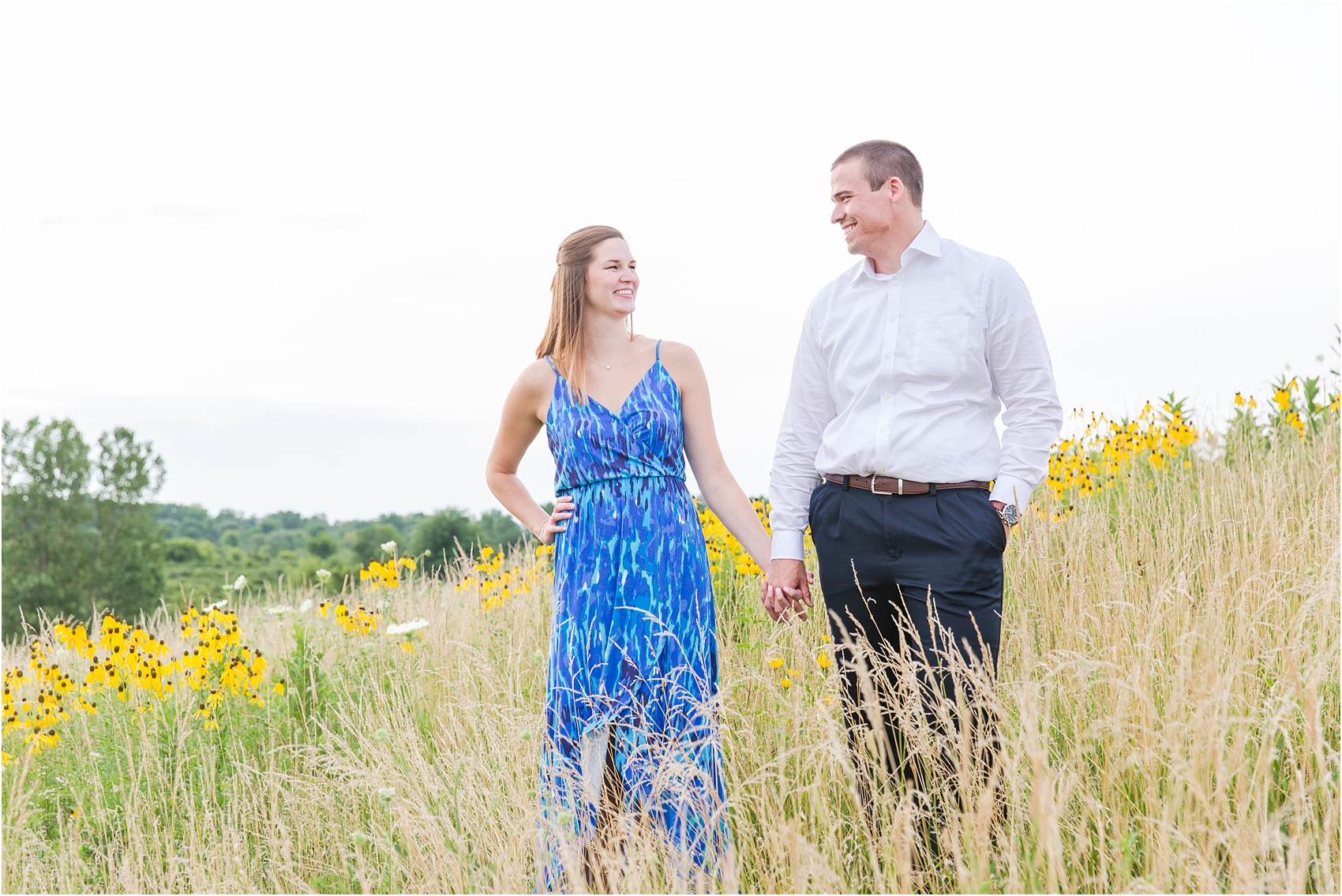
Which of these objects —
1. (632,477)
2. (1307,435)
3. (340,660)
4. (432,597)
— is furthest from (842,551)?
(1307,435)

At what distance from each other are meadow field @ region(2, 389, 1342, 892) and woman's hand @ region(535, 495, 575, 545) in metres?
0.71

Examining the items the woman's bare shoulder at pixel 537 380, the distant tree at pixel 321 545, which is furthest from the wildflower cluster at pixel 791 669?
the distant tree at pixel 321 545

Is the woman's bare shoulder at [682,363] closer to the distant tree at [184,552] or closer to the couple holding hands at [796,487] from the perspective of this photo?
the couple holding hands at [796,487]

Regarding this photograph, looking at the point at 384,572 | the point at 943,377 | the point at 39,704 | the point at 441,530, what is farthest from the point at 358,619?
the point at 441,530

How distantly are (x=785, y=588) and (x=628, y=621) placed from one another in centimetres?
49

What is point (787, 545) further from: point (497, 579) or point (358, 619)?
point (497, 579)

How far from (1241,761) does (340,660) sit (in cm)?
409

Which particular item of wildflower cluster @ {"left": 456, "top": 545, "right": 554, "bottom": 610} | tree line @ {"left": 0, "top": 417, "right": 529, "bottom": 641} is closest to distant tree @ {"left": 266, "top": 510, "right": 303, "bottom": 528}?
tree line @ {"left": 0, "top": 417, "right": 529, "bottom": 641}

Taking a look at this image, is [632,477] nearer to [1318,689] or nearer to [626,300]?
[626,300]

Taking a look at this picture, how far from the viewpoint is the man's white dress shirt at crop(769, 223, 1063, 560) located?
8.94 ft

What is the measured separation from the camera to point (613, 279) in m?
2.97

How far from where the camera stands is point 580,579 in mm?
2900

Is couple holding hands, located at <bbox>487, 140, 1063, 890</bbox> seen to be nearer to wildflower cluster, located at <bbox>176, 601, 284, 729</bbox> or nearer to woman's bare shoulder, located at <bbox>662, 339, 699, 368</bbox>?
woman's bare shoulder, located at <bbox>662, 339, 699, 368</bbox>

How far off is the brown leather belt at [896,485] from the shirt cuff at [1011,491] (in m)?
0.05
